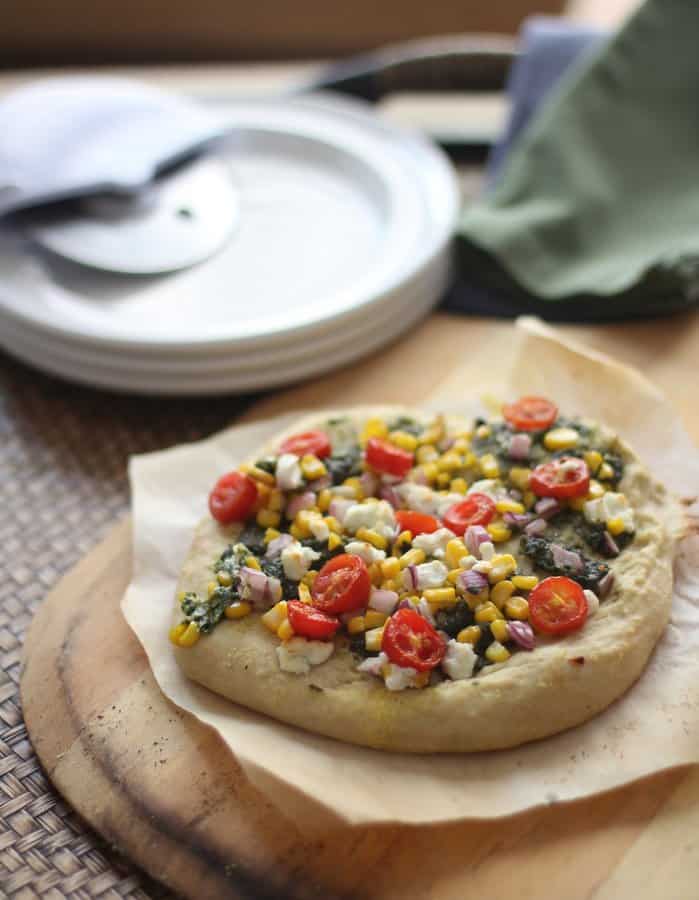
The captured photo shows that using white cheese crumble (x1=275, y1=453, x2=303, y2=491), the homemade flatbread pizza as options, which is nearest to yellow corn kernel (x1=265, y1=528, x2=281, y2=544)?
the homemade flatbread pizza

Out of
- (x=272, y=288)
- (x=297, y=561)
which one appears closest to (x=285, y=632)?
(x=297, y=561)

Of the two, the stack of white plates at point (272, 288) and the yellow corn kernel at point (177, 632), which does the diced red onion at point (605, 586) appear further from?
the stack of white plates at point (272, 288)

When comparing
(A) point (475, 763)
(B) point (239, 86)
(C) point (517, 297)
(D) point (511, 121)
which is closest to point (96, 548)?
(A) point (475, 763)

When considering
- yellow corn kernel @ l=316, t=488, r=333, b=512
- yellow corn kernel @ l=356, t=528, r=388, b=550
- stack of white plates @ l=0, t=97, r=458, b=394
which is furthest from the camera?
stack of white plates @ l=0, t=97, r=458, b=394

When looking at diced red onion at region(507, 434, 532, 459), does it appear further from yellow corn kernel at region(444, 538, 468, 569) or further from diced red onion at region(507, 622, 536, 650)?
diced red onion at region(507, 622, 536, 650)

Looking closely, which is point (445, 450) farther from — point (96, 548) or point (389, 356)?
point (96, 548)

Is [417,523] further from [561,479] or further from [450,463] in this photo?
[561,479]
